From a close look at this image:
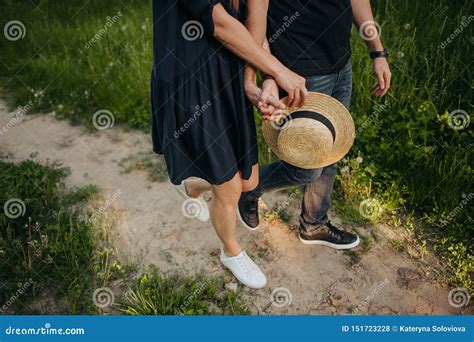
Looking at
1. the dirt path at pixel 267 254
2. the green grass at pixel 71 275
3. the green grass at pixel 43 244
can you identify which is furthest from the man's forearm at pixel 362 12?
the green grass at pixel 43 244

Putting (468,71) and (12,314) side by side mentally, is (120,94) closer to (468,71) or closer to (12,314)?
(12,314)

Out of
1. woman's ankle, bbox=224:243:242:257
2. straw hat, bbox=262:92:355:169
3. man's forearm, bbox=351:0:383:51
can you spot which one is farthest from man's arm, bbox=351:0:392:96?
woman's ankle, bbox=224:243:242:257

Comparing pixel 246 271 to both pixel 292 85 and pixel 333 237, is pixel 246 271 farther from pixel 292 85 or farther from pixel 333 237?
pixel 292 85

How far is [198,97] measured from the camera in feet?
5.98

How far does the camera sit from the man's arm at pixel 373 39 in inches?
87.5

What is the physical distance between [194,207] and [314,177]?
1001mm

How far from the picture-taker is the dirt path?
2381 mm

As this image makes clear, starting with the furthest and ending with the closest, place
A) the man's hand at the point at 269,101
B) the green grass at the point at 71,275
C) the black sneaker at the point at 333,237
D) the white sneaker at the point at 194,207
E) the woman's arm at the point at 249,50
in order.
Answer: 1. the white sneaker at the point at 194,207
2. the black sneaker at the point at 333,237
3. the green grass at the point at 71,275
4. the man's hand at the point at 269,101
5. the woman's arm at the point at 249,50

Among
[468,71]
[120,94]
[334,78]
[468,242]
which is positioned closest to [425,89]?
[468,71]

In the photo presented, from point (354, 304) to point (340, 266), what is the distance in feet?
0.87

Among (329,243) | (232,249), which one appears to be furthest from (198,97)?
(329,243)

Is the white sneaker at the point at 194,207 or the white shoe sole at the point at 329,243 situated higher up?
the white sneaker at the point at 194,207

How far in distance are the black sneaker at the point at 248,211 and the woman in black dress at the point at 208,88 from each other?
606mm

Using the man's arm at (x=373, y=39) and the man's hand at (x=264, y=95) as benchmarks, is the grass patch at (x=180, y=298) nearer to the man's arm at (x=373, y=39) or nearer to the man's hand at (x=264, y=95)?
the man's hand at (x=264, y=95)
